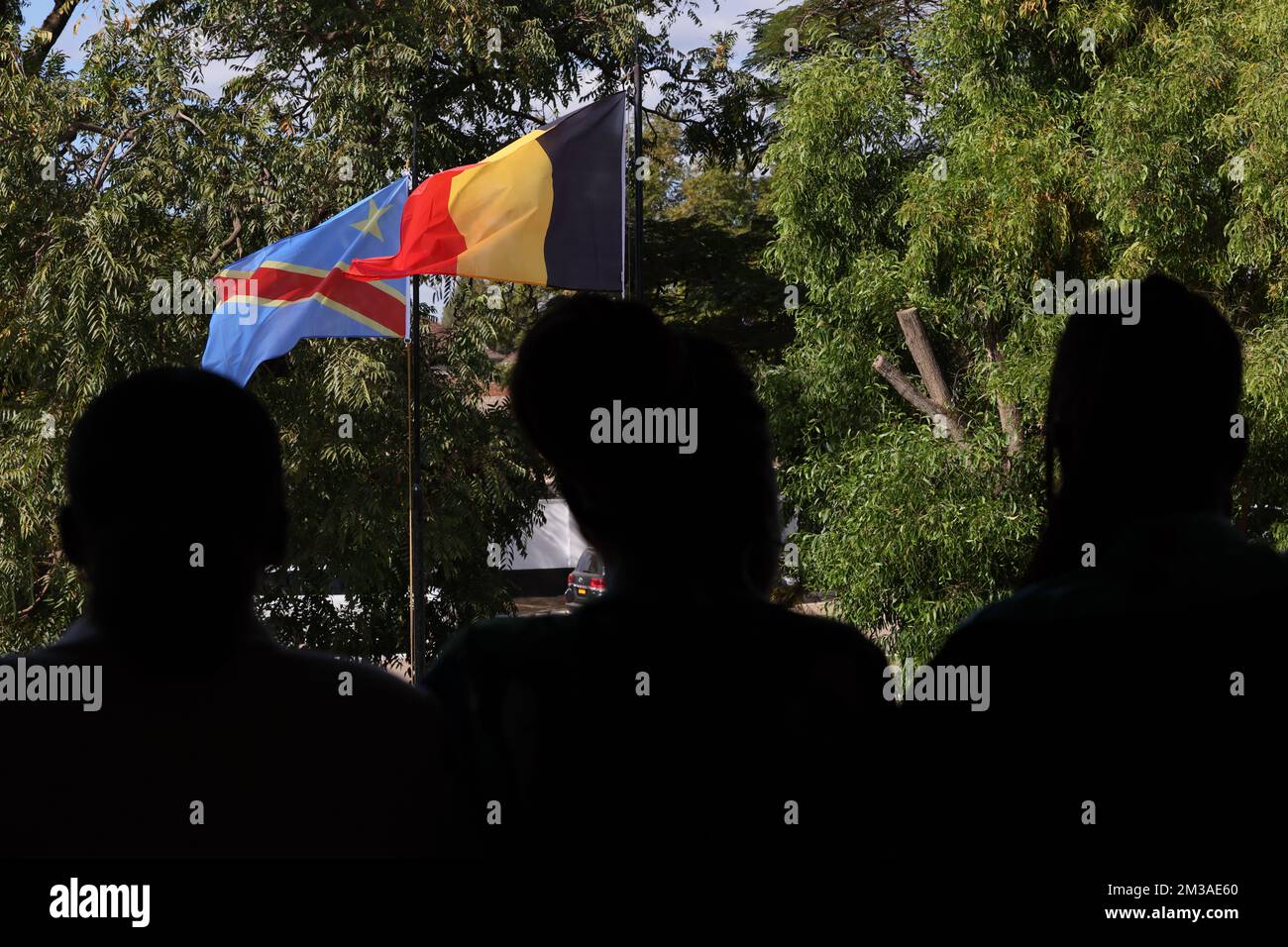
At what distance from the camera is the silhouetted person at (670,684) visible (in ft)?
4.57

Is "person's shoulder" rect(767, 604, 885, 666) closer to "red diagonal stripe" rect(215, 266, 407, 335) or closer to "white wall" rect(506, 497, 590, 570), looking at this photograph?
"red diagonal stripe" rect(215, 266, 407, 335)

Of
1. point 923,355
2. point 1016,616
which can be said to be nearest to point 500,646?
point 1016,616

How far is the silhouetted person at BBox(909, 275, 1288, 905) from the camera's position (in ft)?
4.67

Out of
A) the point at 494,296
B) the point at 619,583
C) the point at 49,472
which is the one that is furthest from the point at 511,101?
the point at 619,583

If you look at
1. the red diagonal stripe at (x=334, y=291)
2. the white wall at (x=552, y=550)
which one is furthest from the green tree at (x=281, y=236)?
the white wall at (x=552, y=550)

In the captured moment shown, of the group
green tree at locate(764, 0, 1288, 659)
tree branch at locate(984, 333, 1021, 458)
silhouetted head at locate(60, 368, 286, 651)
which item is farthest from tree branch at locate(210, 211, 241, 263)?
silhouetted head at locate(60, 368, 286, 651)

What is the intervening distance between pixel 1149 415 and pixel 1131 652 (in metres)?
0.24

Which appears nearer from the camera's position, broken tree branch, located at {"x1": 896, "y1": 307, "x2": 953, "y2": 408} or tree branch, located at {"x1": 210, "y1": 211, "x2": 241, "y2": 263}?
broken tree branch, located at {"x1": 896, "y1": 307, "x2": 953, "y2": 408}

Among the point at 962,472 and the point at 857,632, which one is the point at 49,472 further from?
the point at 857,632

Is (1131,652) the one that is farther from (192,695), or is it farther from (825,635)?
(192,695)

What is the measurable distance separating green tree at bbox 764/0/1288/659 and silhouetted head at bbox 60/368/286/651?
10.1 meters

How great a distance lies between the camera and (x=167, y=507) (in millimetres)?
1408
